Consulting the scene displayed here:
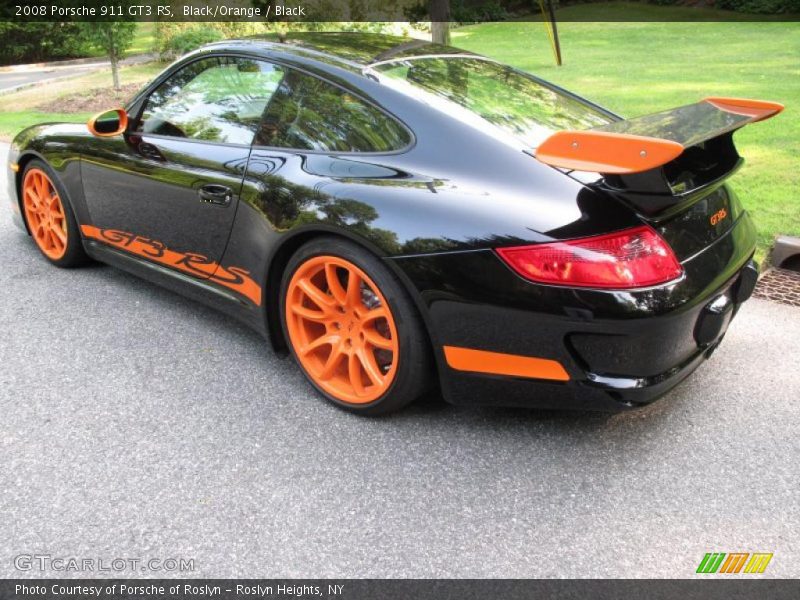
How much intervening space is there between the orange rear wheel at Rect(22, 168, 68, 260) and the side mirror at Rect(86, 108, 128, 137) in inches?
27.8

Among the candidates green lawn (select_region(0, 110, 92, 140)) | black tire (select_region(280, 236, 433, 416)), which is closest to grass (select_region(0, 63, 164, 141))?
green lawn (select_region(0, 110, 92, 140))

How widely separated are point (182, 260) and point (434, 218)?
150 cm

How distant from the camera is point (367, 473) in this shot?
2516 mm

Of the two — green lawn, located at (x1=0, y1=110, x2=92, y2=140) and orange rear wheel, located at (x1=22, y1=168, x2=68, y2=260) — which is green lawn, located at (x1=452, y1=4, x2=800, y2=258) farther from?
green lawn, located at (x1=0, y1=110, x2=92, y2=140)

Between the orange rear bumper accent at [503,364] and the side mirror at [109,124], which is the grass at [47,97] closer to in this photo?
the side mirror at [109,124]

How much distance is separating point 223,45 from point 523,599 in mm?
2749

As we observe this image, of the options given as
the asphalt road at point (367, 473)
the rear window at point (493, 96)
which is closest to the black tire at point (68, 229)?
the asphalt road at point (367, 473)

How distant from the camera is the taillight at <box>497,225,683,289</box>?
2.22 m

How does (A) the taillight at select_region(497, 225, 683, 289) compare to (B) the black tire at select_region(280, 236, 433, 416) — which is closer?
(A) the taillight at select_region(497, 225, 683, 289)

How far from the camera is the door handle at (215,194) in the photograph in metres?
3.06

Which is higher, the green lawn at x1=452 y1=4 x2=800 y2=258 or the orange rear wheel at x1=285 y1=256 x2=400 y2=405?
Result: the green lawn at x1=452 y1=4 x2=800 y2=258

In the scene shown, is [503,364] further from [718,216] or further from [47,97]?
[47,97]

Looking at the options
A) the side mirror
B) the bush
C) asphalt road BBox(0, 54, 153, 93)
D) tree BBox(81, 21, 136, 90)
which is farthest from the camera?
the bush

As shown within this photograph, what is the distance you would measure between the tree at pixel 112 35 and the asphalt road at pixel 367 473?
11.0m
